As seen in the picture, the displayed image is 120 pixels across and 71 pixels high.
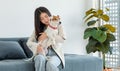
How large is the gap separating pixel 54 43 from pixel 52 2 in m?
1.63

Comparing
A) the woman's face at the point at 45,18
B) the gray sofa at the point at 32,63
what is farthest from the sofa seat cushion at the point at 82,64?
the woman's face at the point at 45,18

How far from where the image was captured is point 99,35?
4.21m

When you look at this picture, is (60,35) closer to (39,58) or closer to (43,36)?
(43,36)

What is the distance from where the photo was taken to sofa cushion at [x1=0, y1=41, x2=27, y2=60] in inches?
130

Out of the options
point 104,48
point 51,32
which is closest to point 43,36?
point 51,32

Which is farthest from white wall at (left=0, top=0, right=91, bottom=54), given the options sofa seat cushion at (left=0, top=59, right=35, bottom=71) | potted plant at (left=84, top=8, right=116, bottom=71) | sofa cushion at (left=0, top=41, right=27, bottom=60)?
sofa seat cushion at (left=0, top=59, right=35, bottom=71)

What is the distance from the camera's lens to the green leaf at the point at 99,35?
13.6 feet

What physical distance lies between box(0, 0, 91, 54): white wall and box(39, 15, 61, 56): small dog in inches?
47.2

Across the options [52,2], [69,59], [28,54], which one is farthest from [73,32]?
[69,59]

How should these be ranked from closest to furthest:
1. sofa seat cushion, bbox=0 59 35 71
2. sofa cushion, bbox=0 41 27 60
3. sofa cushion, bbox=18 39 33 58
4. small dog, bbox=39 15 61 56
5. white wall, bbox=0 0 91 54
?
sofa seat cushion, bbox=0 59 35 71
small dog, bbox=39 15 61 56
sofa cushion, bbox=0 41 27 60
sofa cushion, bbox=18 39 33 58
white wall, bbox=0 0 91 54

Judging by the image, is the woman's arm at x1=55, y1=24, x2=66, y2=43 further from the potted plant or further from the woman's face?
the potted plant

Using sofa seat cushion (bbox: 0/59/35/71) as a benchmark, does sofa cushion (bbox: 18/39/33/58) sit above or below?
above

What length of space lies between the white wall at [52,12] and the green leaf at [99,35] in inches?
22.2

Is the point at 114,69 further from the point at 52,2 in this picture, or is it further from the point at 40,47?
the point at 40,47
